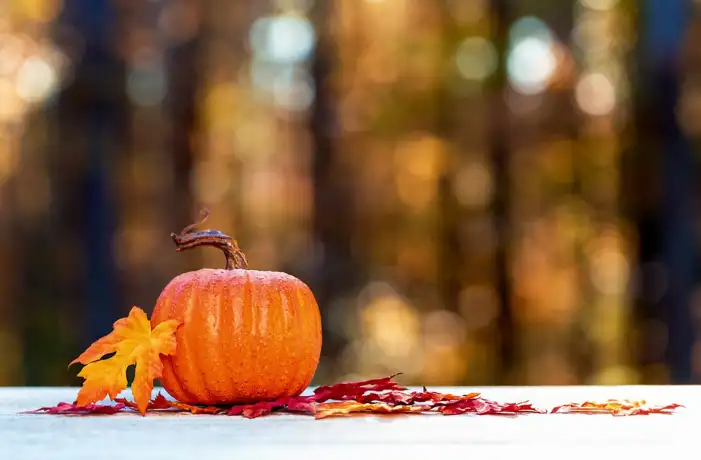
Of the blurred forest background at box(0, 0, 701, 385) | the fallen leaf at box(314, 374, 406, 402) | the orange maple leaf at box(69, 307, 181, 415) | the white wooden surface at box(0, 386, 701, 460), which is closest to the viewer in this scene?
the white wooden surface at box(0, 386, 701, 460)

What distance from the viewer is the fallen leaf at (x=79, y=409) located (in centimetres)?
174

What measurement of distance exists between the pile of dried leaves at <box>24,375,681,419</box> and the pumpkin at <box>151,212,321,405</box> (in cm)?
4

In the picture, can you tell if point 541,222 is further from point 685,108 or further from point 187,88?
point 187,88

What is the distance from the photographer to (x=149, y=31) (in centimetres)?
661

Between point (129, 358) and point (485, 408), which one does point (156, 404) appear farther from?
point (485, 408)

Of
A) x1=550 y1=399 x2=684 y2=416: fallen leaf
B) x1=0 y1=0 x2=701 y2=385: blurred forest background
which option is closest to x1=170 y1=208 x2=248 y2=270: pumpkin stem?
x1=550 y1=399 x2=684 y2=416: fallen leaf

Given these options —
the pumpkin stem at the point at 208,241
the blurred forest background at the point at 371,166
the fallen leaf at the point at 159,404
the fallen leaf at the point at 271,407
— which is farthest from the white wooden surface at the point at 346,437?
the blurred forest background at the point at 371,166

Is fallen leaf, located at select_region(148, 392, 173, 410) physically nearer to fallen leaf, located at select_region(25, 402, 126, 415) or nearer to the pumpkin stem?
fallen leaf, located at select_region(25, 402, 126, 415)

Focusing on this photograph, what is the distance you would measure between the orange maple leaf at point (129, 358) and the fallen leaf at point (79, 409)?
0.06 metres

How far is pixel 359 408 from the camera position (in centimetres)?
168

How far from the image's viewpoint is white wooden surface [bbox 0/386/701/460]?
1.23 meters

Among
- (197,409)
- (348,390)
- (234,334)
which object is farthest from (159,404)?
(348,390)

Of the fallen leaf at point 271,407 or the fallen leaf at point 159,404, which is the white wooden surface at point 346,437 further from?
the fallen leaf at point 159,404

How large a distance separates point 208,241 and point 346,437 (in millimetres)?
534
